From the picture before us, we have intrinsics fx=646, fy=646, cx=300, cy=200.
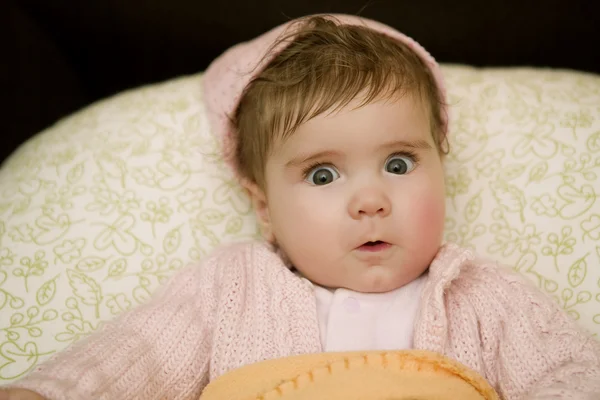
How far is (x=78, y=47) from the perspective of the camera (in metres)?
1.78

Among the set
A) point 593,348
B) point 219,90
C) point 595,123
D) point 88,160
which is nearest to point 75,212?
point 88,160

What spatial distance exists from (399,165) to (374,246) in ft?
0.46

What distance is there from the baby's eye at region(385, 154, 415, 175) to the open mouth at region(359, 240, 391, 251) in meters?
0.12

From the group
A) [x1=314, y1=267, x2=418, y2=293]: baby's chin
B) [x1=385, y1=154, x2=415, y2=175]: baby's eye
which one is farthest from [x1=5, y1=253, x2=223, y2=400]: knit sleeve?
[x1=385, y1=154, x2=415, y2=175]: baby's eye

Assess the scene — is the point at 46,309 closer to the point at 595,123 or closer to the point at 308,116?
the point at 308,116

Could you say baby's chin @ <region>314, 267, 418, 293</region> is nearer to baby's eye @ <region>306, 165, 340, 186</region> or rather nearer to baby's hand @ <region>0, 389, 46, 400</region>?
baby's eye @ <region>306, 165, 340, 186</region>

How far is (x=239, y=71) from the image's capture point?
1.20 m

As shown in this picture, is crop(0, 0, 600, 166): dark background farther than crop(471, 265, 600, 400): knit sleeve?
Yes

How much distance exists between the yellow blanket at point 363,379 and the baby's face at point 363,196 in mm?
147

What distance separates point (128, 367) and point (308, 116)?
468mm

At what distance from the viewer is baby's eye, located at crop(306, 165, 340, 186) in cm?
103

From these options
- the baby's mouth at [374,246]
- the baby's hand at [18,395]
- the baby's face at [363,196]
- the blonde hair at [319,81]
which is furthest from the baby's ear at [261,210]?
the baby's hand at [18,395]

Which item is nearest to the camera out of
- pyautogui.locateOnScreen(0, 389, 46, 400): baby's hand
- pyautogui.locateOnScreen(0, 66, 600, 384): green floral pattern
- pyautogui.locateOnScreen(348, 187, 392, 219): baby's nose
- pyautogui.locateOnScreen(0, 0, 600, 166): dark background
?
pyautogui.locateOnScreen(0, 389, 46, 400): baby's hand

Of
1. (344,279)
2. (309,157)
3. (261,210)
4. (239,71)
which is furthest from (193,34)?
(344,279)
